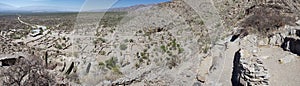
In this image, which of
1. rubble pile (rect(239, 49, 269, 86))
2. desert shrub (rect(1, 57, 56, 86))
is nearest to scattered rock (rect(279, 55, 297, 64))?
rubble pile (rect(239, 49, 269, 86))

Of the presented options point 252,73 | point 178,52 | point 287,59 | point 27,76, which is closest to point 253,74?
point 252,73

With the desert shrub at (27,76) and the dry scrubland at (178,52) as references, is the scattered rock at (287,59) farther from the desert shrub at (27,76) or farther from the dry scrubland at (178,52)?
the desert shrub at (27,76)

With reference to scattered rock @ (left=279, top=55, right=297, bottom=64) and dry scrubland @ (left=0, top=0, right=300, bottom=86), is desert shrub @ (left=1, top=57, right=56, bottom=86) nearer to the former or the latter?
dry scrubland @ (left=0, top=0, right=300, bottom=86)

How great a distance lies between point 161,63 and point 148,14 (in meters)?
7.16

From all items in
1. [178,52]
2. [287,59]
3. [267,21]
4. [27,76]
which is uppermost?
[267,21]

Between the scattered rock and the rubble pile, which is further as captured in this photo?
the scattered rock

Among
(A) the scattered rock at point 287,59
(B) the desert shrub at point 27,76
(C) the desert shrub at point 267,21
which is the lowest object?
(A) the scattered rock at point 287,59

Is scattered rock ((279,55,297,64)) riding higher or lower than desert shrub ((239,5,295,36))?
lower

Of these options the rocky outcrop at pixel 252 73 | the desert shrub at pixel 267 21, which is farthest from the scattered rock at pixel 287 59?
the desert shrub at pixel 267 21

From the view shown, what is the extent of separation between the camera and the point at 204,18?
15.1 meters

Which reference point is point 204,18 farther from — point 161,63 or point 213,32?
point 161,63

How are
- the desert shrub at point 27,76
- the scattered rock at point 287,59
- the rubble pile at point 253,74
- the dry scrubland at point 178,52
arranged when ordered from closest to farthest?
the rubble pile at point 253,74 → the desert shrub at point 27,76 → the dry scrubland at point 178,52 → the scattered rock at point 287,59

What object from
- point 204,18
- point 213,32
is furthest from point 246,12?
point 213,32

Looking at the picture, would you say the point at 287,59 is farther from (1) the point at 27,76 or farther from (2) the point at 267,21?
(1) the point at 27,76
